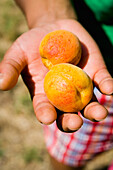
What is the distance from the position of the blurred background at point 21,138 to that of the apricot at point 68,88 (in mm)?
1447

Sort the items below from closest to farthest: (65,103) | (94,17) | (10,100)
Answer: (65,103), (94,17), (10,100)

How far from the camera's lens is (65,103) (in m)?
1.36

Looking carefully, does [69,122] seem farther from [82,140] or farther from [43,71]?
[82,140]

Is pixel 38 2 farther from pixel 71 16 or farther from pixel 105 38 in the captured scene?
pixel 105 38

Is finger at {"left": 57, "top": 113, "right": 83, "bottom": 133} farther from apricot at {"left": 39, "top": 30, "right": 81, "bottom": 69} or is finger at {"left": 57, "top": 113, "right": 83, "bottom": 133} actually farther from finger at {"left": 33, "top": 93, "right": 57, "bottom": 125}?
apricot at {"left": 39, "top": 30, "right": 81, "bottom": 69}

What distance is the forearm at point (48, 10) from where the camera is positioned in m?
2.25

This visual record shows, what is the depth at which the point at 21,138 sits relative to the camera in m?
2.71

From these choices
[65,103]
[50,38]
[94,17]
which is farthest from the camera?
[94,17]

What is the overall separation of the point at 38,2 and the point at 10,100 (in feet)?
4.96

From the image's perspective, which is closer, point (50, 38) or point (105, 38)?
point (50, 38)

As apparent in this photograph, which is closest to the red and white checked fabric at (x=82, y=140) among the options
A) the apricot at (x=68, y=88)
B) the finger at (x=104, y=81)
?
the finger at (x=104, y=81)

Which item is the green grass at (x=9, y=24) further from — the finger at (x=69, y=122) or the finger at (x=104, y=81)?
the finger at (x=69, y=122)

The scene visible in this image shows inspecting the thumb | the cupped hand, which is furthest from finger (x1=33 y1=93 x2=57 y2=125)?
the thumb

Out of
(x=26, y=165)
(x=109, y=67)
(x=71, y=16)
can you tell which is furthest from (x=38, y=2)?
(x=26, y=165)
